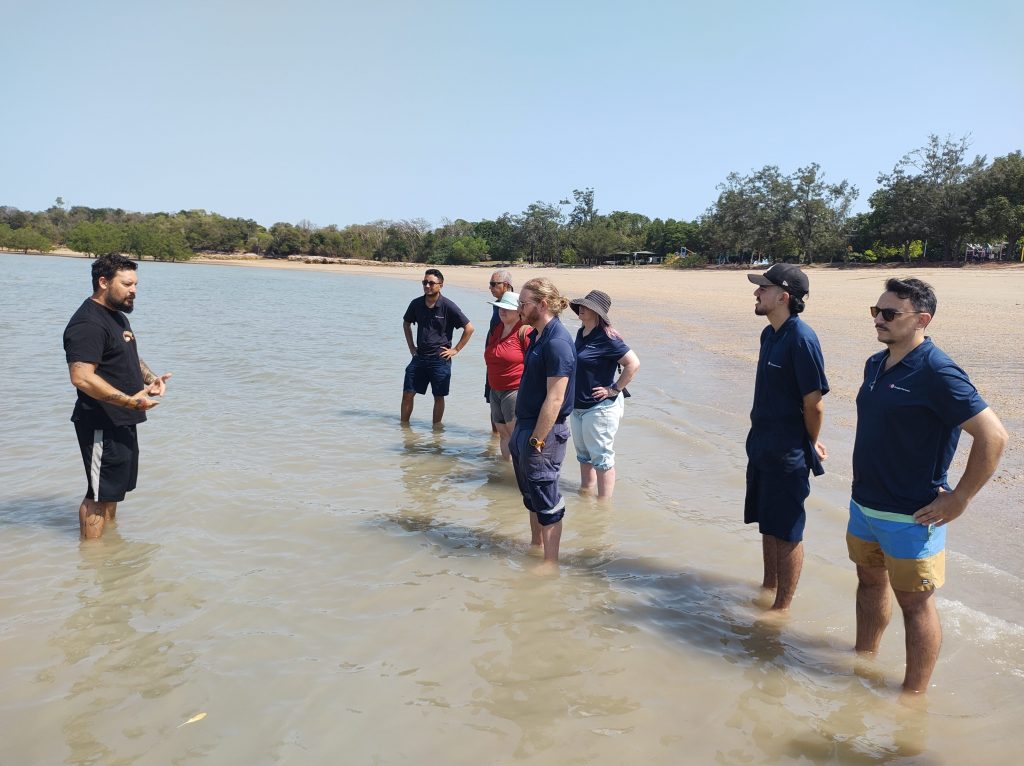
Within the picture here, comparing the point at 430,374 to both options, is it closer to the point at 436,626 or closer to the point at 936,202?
the point at 436,626

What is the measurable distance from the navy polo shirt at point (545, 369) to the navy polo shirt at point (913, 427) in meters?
1.89

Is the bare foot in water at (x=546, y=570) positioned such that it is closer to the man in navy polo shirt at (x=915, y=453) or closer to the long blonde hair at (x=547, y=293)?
the long blonde hair at (x=547, y=293)

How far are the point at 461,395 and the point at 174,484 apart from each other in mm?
5754

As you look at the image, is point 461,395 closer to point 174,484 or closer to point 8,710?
point 174,484

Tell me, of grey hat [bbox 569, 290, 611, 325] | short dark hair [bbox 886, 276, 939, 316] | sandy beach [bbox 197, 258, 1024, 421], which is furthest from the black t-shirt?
sandy beach [bbox 197, 258, 1024, 421]

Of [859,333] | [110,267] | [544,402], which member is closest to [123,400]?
[110,267]

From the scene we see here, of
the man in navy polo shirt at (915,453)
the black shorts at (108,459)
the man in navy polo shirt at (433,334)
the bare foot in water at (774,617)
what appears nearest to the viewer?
the man in navy polo shirt at (915,453)

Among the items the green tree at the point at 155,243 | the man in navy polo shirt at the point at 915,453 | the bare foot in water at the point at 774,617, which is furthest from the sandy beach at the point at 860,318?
the green tree at the point at 155,243

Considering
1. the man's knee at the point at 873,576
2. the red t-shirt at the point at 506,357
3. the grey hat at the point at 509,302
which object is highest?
the grey hat at the point at 509,302

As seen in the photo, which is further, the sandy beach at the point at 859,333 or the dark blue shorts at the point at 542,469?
the sandy beach at the point at 859,333

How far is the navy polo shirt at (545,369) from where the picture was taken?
465cm

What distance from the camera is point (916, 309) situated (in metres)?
3.22

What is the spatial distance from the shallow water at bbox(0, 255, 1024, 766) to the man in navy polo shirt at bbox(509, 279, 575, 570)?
26.1 inches

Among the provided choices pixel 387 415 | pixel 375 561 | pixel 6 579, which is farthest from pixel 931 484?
pixel 387 415
